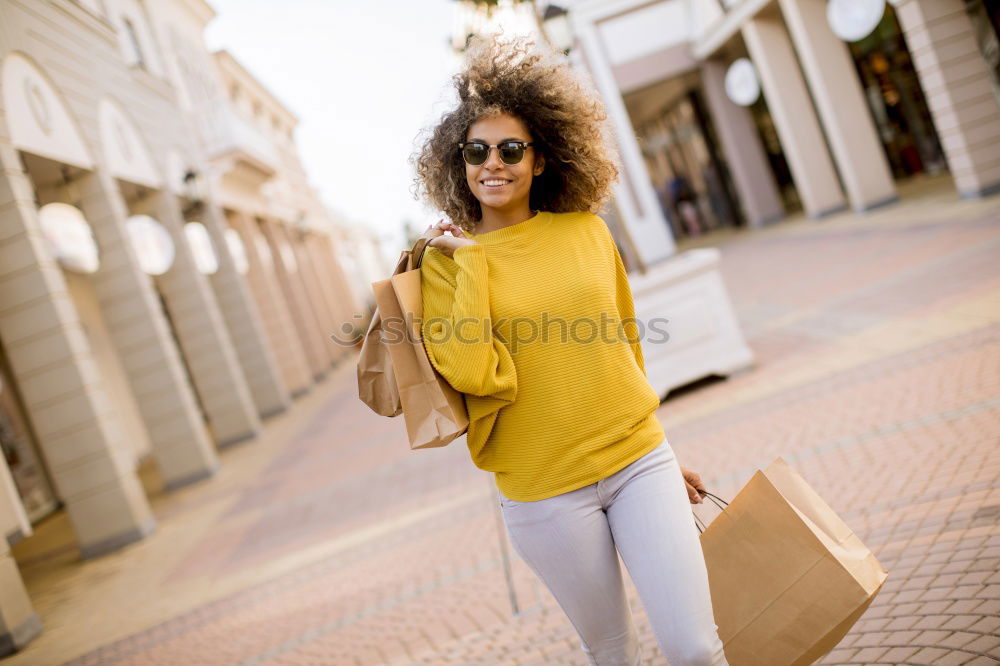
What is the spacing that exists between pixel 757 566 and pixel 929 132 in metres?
19.1

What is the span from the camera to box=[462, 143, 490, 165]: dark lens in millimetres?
2322

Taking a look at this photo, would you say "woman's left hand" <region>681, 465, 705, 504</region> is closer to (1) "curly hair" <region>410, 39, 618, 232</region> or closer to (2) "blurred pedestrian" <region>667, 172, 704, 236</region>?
(1) "curly hair" <region>410, 39, 618, 232</region>

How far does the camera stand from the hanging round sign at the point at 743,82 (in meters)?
18.1

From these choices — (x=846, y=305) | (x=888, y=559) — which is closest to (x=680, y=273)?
(x=846, y=305)

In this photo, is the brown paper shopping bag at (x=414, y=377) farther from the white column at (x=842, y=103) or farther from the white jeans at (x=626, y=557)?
the white column at (x=842, y=103)

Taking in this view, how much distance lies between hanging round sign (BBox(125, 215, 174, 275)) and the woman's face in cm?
1004

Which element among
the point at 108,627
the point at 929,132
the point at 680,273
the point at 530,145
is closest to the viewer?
the point at 530,145

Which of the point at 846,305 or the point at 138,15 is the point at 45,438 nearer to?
the point at 846,305

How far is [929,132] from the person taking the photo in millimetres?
18234

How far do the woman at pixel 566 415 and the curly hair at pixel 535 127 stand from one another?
0.56 ft

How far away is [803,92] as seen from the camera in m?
17.5

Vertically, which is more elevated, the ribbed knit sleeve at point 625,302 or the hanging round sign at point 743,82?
the hanging round sign at point 743,82

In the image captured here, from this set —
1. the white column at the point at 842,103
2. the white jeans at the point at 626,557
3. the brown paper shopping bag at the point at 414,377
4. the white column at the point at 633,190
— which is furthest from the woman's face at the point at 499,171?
the white column at the point at 633,190

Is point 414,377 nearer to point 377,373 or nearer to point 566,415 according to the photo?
point 377,373
